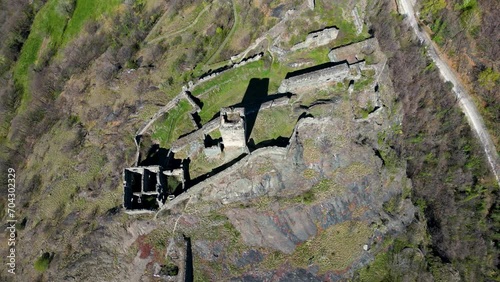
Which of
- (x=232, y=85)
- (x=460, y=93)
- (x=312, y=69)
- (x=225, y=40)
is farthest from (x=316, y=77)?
(x=460, y=93)

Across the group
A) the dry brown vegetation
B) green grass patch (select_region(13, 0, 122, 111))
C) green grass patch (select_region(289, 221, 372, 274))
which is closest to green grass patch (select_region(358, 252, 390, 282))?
green grass patch (select_region(289, 221, 372, 274))

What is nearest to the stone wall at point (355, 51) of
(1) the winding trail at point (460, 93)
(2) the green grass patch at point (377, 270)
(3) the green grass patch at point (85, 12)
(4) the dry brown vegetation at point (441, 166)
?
(4) the dry brown vegetation at point (441, 166)

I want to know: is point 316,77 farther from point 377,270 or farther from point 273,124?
point 377,270

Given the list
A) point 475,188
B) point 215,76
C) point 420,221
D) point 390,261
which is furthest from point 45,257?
point 475,188

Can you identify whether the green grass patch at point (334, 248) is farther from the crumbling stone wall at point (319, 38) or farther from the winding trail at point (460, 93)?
the crumbling stone wall at point (319, 38)

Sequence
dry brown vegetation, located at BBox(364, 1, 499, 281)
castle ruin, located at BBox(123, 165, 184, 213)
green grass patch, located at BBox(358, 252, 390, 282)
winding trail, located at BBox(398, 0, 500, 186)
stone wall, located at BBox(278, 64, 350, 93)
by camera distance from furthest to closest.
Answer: green grass patch, located at BBox(358, 252, 390, 282)
stone wall, located at BBox(278, 64, 350, 93)
dry brown vegetation, located at BBox(364, 1, 499, 281)
winding trail, located at BBox(398, 0, 500, 186)
castle ruin, located at BBox(123, 165, 184, 213)

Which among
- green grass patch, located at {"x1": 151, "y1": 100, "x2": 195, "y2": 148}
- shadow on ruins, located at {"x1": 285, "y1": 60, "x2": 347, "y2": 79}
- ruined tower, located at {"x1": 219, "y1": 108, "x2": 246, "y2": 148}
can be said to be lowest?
ruined tower, located at {"x1": 219, "y1": 108, "x2": 246, "y2": 148}

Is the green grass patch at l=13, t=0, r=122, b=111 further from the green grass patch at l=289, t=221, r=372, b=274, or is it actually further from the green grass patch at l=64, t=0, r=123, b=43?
the green grass patch at l=289, t=221, r=372, b=274

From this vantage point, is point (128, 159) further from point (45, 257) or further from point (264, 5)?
point (264, 5)
